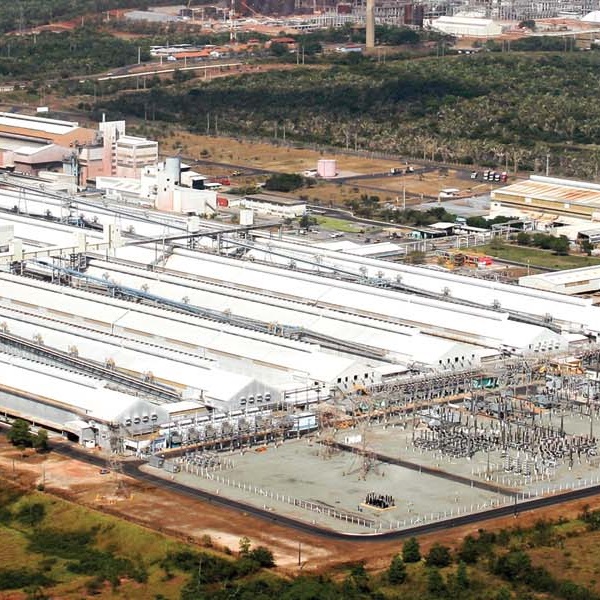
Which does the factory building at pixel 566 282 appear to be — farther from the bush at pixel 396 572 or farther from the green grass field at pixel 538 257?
the bush at pixel 396 572

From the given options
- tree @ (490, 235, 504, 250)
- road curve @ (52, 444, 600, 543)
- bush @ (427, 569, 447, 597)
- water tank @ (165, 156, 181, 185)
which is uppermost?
water tank @ (165, 156, 181, 185)

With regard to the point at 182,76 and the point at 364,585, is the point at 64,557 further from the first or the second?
the point at 182,76

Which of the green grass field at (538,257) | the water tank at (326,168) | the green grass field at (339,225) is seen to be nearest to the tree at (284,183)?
the water tank at (326,168)

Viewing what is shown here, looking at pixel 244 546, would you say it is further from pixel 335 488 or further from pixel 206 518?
pixel 335 488

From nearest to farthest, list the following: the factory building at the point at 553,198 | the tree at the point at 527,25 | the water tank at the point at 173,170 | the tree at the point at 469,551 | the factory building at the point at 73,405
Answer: the tree at the point at 469,551 → the factory building at the point at 73,405 → the factory building at the point at 553,198 → the water tank at the point at 173,170 → the tree at the point at 527,25

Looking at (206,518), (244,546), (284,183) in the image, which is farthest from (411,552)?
(284,183)

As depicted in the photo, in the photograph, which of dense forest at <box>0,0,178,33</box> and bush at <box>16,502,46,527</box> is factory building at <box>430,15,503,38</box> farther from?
bush at <box>16,502,46,527</box>

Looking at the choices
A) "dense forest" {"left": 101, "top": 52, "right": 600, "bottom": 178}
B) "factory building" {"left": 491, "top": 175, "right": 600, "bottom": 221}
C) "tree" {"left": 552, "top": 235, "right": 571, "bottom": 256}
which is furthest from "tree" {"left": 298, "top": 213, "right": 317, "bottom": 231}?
"dense forest" {"left": 101, "top": 52, "right": 600, "bottom": 178}
